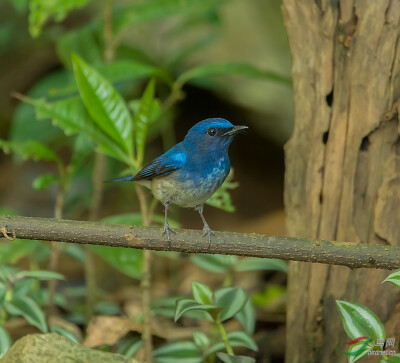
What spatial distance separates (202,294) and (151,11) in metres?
2.52

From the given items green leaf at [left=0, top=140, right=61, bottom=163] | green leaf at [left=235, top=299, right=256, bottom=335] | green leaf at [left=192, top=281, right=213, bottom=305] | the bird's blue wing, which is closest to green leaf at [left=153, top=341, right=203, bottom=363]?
green leaf at [left=235, top=299, right=256, bottom=335]

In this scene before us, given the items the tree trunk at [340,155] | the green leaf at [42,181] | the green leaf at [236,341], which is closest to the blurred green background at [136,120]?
the green leaf at [42,181]

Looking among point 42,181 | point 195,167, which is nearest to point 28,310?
point 42,181

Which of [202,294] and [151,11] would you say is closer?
[202,294]

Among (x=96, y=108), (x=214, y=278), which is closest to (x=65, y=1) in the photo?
(x=96, y=108)

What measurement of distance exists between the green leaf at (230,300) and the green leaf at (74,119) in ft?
3.40

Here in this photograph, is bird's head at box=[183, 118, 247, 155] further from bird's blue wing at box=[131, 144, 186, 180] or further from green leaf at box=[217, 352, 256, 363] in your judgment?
green leaf at box=[217, 352, 256, 363]

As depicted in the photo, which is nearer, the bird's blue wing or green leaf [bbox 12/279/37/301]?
the bird's blue wing

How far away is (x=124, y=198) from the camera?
747 cm

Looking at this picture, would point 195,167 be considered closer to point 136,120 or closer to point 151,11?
point 136,120

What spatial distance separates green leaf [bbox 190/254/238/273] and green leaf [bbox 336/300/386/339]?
4.65 ft

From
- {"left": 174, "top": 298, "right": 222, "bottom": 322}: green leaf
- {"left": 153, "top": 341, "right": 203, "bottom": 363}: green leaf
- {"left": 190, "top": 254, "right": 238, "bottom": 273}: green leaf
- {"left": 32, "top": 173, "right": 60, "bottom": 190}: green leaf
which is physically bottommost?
{"left": 153, "top": 341, "right": 203, "bottom": 363}: green leaf

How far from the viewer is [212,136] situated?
3736 mm

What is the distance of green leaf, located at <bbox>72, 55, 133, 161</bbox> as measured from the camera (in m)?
3.84
